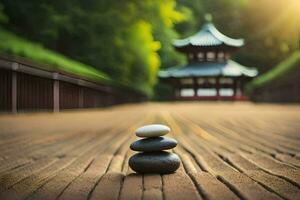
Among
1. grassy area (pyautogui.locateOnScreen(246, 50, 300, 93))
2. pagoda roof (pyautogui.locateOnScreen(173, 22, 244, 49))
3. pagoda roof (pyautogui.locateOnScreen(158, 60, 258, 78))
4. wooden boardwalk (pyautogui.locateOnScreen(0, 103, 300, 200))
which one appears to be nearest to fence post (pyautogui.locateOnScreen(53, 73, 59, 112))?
wooden boardwalk (pyautogui.locateOnScreen(0, 103, 300, 200))

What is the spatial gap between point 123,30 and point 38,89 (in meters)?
5.23

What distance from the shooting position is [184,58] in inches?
1205

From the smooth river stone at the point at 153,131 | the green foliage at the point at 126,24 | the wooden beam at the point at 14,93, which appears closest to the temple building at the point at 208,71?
the green foliage at the point at 126,24

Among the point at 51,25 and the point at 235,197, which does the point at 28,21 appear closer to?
the point at 51,25

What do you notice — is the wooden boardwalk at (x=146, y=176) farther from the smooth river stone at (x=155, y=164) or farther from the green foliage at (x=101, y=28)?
the green foliage at (x=101, y=28)

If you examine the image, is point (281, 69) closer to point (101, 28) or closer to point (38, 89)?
point (101, 28)

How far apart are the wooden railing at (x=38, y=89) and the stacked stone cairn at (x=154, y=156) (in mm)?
6759

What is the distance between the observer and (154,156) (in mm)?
2541

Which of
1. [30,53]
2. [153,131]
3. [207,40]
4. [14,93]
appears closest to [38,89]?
[30,53]

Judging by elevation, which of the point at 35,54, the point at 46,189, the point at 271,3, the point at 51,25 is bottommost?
the point at 46,189

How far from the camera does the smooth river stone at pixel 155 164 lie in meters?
2.48

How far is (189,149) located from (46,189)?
184 cm

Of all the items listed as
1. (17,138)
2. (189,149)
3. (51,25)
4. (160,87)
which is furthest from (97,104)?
(160,87)

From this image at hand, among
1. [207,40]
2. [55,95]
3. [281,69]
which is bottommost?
[55,95]
